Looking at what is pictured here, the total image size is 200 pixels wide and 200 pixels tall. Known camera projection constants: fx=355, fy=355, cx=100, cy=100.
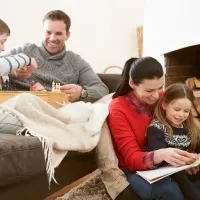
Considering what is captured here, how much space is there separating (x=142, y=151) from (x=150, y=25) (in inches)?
56.6

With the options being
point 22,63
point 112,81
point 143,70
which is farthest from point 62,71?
point 143,70

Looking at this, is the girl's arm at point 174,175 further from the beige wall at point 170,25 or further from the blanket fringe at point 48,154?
the beige wall at point 170,25

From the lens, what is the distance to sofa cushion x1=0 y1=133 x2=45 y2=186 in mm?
1003

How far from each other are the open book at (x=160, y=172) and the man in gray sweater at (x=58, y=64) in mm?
815

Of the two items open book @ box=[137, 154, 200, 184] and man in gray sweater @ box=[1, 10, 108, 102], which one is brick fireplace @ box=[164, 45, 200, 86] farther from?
open book @ box=[137, 154, 200, 184]

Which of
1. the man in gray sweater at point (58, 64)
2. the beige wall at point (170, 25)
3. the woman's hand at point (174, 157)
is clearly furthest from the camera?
the beige wall at point (170, 25)

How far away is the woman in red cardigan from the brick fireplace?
3.32ft

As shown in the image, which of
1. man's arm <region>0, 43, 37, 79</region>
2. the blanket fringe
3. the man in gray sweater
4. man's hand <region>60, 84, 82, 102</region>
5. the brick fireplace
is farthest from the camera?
the brick fireplace

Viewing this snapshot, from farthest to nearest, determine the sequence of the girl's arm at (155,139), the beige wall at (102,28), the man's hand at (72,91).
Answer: the beige wall at (102,28), the man's hand at (72,91), the girl's arm at (155,139)

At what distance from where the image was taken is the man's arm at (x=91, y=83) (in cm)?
209

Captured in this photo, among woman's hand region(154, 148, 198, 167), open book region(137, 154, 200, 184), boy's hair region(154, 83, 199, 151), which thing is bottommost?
open book region(137, 154, 200, 184)

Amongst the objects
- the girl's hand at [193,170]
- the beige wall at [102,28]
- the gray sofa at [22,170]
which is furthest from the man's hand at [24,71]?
the beige wall at [102,28]

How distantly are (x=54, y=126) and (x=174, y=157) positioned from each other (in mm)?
453

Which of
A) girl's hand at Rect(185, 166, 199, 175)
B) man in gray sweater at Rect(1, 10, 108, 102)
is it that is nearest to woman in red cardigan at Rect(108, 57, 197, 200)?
girl's hand at Rect(185, 166, 199, 175)
